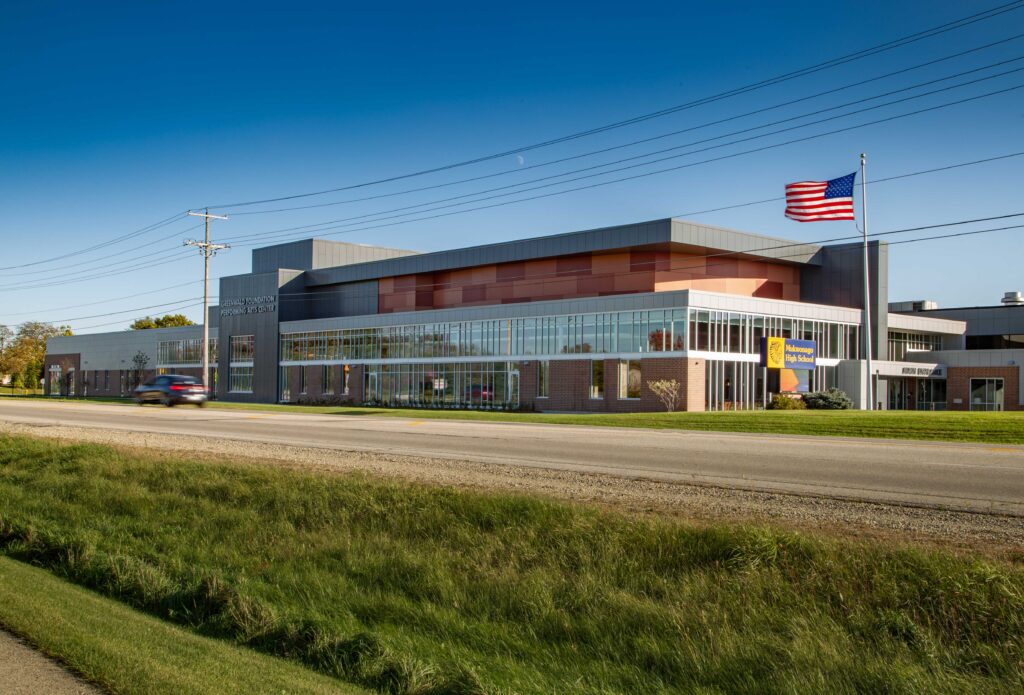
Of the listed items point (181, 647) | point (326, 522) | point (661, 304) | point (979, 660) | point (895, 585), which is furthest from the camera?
point (661, 304)

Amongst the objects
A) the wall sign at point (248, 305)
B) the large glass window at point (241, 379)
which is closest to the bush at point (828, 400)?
the wall sign at point (248, 305)

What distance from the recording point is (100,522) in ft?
40.2

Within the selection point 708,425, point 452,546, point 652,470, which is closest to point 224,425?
point 708,425

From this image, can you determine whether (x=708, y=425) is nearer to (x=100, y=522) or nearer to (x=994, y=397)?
(x=100, y=522)

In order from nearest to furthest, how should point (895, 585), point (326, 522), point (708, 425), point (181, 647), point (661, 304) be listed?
point (181, 647), point (895, 585), point (326, 522), point (708, 425), point (661, 304)

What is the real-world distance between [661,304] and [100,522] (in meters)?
37.1

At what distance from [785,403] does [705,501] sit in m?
35.9

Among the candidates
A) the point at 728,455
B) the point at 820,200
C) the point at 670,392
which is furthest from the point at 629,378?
the point at 728,455

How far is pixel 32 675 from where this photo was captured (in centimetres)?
615

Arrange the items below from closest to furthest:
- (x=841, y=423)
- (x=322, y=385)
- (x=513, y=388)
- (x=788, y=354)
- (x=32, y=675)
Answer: (x=32, y=675) < (x=841, y=423) < (x=788, y=354) < (x=513, y=388) < (x=322, y=385)

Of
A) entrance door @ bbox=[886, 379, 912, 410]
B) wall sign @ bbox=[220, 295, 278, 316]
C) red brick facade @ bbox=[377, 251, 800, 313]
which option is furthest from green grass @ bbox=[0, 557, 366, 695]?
wall sign @ bbox=[220, 295, 278, 316]

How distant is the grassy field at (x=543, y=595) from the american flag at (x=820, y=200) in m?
32.7

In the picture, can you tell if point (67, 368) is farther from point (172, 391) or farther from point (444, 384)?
point (444, 384)

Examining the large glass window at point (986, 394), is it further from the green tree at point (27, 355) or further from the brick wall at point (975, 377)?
the green tree at point (27, 355)
